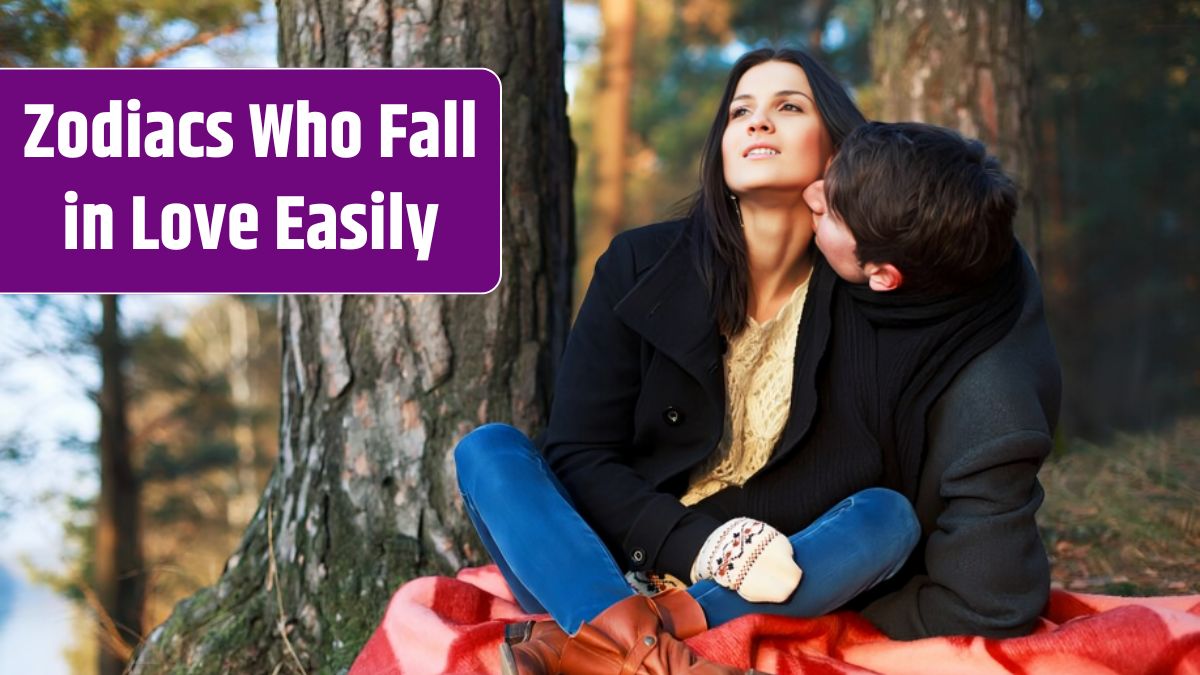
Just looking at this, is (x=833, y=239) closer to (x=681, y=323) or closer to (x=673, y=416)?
(x=681, y=323)

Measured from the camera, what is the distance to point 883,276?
8.09 ft

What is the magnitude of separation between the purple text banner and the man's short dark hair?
3.67 ft

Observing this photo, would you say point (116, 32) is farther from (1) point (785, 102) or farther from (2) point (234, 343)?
(2) point (234, 343)

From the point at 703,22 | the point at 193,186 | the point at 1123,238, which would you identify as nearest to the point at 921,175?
the point at 193,186

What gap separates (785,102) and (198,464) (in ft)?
39.2

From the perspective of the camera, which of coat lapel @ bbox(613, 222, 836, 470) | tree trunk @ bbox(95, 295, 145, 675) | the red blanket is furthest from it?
tree trunk @ bbox(95, 295, 145, 675)

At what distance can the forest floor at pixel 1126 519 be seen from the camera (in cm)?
359

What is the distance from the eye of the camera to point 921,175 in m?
2.36

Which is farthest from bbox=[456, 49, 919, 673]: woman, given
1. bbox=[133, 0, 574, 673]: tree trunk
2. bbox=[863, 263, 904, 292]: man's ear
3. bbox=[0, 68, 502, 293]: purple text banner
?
bbox=[0, 68, 502, 293]: purple text banner

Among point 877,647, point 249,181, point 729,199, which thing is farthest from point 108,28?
point 877,647

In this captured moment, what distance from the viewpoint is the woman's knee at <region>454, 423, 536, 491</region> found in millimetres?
2502

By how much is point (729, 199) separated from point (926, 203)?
498mm

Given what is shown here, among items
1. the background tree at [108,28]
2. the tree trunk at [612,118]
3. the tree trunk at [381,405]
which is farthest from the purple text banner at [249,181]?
the tree trunk at [612,118]

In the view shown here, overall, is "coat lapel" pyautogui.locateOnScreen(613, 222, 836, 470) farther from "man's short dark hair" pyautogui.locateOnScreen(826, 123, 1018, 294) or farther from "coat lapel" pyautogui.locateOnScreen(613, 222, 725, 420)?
"man's short dark hair" pyautogui.locateOnScreen(826, 123, 1018, 294)
